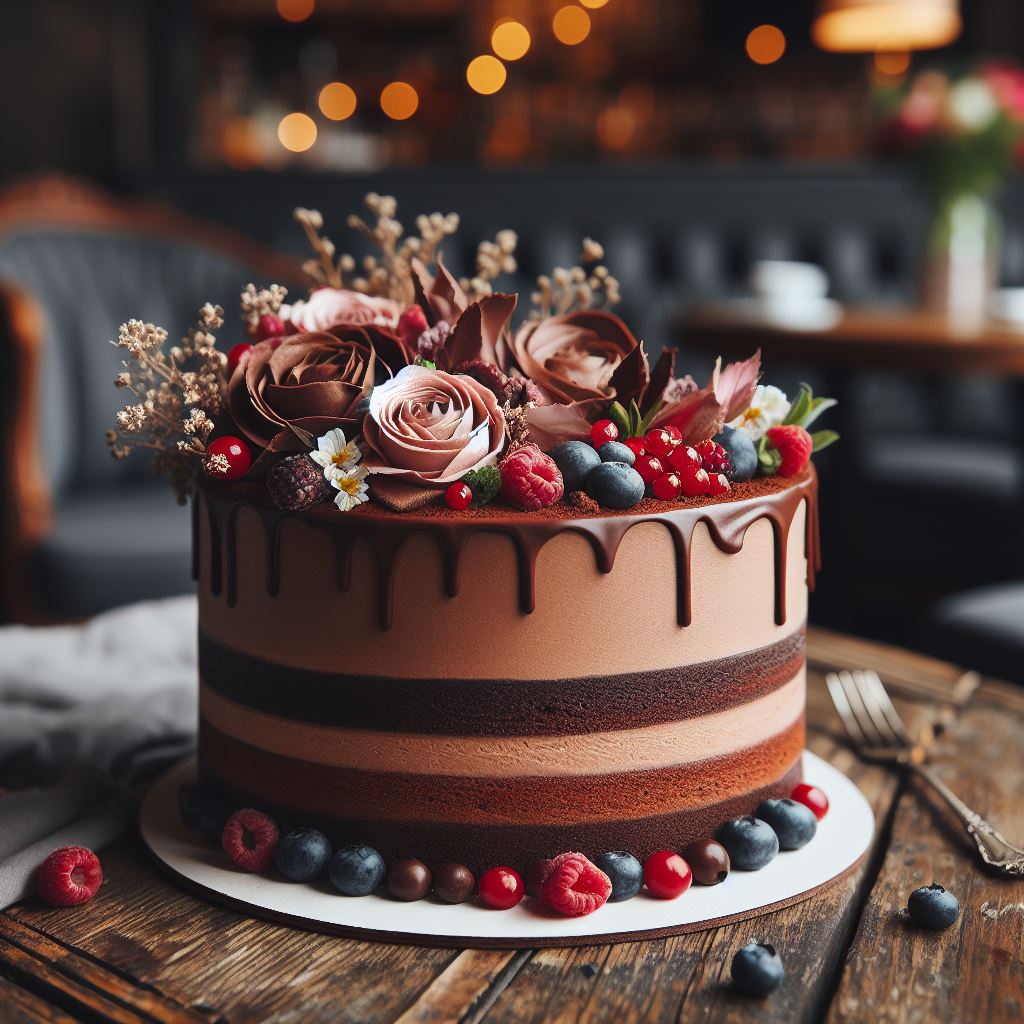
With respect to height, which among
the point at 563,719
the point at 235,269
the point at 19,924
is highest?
the point at 235,269

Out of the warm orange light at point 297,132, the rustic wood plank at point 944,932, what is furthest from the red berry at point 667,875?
the warm orange light at point 297,132

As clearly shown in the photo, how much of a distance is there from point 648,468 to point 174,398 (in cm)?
35

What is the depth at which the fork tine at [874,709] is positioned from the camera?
3.98 feet

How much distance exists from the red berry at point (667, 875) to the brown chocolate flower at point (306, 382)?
0.36m

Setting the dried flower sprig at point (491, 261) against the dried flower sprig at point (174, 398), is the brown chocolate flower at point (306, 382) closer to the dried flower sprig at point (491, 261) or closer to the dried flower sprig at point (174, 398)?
the dried flower sprig at point (174, 398)

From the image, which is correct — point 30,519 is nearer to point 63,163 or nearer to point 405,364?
point 405,364

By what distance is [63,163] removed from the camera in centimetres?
469

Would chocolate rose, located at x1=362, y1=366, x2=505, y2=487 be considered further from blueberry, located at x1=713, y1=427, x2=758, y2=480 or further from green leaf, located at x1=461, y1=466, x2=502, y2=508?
blueberry, located at x1=713, y1=427, x2=758, y2=480

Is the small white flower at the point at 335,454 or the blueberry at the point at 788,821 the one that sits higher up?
the small white flower at the point at 335,454

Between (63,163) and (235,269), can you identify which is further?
Result: (63,163)

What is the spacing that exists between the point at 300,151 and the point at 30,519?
3073mm

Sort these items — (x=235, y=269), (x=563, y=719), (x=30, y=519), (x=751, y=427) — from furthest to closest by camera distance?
(x=235, y=269) → (x=30, y=519) → (x=751, y=427) → (x=563, y=719)

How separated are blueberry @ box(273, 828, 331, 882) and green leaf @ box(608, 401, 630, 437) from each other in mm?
349

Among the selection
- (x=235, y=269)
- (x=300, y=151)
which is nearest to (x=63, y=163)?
(x=300, y=151)
